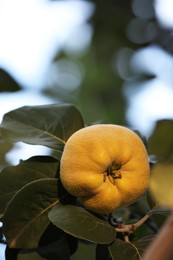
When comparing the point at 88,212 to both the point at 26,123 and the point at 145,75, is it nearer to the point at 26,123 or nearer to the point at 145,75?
the point at 26,123

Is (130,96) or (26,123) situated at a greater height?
(26,123)

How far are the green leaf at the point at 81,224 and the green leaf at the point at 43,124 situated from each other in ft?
0.57

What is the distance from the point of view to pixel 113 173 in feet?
3.46

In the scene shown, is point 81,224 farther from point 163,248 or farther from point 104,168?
point 163,248

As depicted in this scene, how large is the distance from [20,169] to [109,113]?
102 centimetres

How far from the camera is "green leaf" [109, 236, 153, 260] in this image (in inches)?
40.1

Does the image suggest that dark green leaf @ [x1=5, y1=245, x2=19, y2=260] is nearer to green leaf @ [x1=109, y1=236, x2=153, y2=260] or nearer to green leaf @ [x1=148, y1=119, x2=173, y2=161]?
green leaf @ [x1=109, y1=236, x2=153, y2=260]

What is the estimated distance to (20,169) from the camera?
111 cm

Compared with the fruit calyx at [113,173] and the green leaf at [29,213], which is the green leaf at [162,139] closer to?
the fruit calyx at [113,173]

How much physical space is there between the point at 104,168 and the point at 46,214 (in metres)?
0.15

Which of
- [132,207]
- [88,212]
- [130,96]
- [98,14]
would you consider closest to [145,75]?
[130,96]

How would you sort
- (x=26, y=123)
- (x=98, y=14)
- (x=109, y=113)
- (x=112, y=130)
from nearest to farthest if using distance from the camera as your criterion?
(x=112, y=130), (x=26, y=123), (x=109, y=113), (x=98, y=14)

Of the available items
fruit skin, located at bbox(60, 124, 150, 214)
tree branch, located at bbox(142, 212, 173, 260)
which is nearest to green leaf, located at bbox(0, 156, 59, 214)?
fruit skin, located at bbox(60, 124, 150, 214)

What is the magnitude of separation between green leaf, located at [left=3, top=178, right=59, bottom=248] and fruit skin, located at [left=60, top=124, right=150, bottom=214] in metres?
0.07
